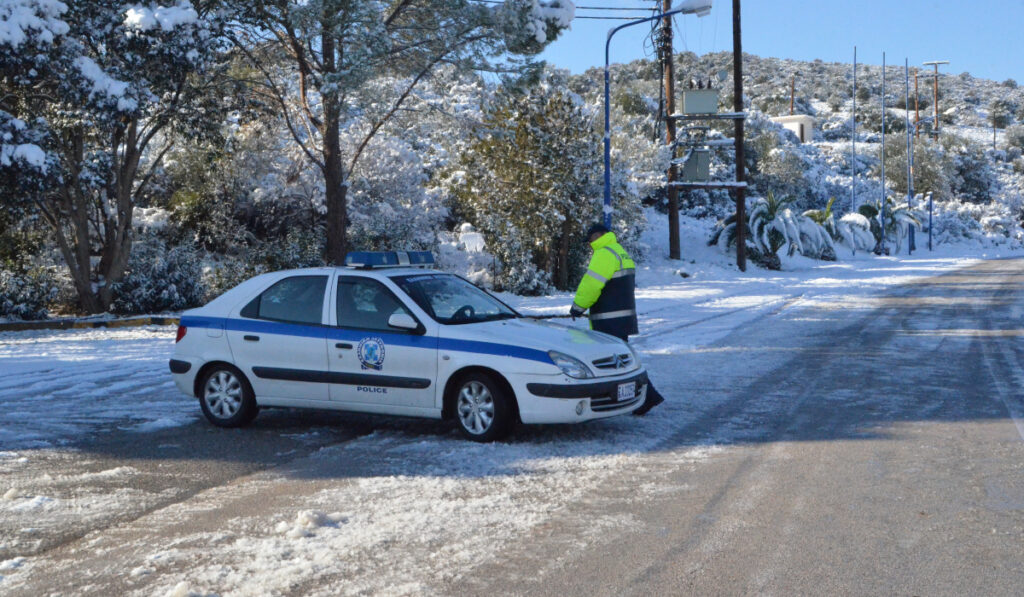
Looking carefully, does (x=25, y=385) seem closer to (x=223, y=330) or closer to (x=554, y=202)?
(x=223, y=330)

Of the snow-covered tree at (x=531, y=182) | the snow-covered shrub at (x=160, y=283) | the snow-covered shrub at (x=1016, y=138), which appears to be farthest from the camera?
the snow-covered shrub at (x=1016, y=138)

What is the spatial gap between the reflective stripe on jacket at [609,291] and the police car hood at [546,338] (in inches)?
38.9

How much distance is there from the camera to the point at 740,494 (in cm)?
630

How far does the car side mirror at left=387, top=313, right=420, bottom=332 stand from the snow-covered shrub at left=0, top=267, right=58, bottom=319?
47.6 ft

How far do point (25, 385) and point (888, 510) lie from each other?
31.2 feet

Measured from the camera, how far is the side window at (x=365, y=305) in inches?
331

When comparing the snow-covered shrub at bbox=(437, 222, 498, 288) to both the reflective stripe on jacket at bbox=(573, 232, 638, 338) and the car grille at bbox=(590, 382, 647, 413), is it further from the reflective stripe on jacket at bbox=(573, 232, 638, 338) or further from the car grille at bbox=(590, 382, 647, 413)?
the car grille at bbox=(590, 382, 647, 413)

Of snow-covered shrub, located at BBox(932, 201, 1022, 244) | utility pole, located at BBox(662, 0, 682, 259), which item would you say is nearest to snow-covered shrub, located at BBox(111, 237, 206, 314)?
utility pole, located at BBox(662, 0, 682, 259)

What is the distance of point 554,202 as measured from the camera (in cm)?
2634

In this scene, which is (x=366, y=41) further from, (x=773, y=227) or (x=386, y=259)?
(x=773, y=227)

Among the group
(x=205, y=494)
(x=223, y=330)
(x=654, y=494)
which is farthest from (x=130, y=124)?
(x=654, y=494)

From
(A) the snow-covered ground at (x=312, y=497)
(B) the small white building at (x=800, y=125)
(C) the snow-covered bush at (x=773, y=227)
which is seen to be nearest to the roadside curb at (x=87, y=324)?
(A) the snow-covered ground at (x=312, y=497)

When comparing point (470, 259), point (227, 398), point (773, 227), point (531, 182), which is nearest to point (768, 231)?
point (773, 227)

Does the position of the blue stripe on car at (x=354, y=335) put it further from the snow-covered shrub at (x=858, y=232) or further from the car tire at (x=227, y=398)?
the snow-covered shrub at (x=858, y=232)
